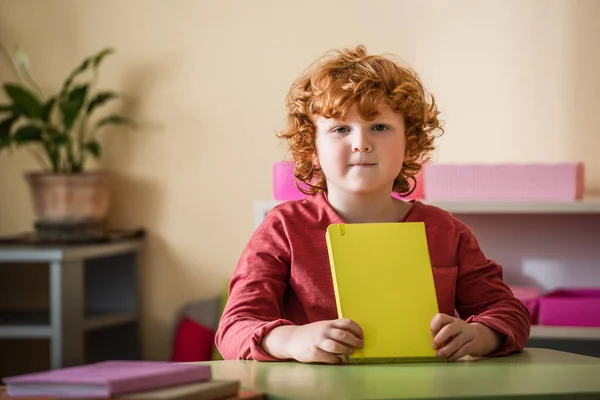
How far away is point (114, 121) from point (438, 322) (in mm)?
2030

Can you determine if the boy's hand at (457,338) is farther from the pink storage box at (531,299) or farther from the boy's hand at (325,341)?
the pink storage box at (531,299)

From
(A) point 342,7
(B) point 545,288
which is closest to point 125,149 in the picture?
(A) point 342,7

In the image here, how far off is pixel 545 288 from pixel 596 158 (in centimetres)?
40

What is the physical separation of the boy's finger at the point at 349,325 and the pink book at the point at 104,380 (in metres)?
0.25

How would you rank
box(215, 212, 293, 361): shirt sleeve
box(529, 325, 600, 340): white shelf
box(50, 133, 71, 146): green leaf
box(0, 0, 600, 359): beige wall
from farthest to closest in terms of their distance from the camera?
box(50, 133, 71, 146): green leaf → box(0, 0, 600, 359): beige wall → box(529, 325, 600, 340): white shelf → box(215, 212, 293, 361): shirt sleeve

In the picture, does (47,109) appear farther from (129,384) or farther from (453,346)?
(129,384)

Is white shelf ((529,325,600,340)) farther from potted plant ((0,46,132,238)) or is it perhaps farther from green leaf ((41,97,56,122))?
green leaf ((41,97,56,122))

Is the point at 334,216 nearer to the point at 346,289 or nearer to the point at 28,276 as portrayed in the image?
the point at 346,289

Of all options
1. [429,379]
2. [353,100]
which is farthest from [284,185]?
[429,379]

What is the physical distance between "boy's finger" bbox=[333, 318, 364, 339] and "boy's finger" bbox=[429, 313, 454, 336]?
0.09 meters

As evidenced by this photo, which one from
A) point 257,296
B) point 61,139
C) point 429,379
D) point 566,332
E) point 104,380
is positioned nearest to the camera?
point 104,380

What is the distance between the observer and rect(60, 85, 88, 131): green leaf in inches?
115

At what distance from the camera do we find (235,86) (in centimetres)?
299

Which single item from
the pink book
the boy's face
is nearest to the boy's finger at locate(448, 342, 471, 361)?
the boy's face
